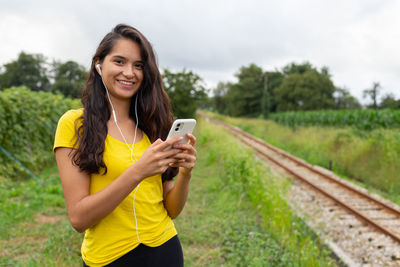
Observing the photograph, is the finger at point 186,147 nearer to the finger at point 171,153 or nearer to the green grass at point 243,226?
the finger at point 171,153

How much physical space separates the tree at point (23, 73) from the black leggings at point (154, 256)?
162ft

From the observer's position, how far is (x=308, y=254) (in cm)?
400

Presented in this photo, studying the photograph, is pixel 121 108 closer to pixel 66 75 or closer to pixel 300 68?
pixel 66 75

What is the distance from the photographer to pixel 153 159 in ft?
4.10

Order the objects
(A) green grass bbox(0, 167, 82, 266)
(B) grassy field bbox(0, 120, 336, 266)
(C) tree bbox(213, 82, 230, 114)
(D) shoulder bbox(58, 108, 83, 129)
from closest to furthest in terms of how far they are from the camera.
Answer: (D) shoulder bbox(58, 108, 83, 129) → (A) green grass bbox(0, 167, 82, 266) → (B) grassy field bbox(0, 120, 336, 266) → (C) tree bbox(213, 82, 230, 114)

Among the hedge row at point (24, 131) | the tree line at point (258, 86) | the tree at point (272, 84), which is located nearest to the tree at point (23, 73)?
the tree line at point (258, 86)

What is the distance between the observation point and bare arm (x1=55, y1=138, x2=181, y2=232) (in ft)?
4.09

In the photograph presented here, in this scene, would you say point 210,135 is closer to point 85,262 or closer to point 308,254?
point 308,254

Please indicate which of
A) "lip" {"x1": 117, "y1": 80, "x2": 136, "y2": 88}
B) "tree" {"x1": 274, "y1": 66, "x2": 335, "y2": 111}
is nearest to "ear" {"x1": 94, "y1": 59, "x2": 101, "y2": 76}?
"lip" {"x1": 117, "y1": 80, "x2": 136, "y2": 88}

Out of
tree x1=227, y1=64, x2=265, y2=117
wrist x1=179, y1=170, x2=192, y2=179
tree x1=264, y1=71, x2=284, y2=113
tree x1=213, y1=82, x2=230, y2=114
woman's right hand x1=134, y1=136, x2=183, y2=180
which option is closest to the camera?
woman's right hand x1=134, y1=136, x2=183, y2=180

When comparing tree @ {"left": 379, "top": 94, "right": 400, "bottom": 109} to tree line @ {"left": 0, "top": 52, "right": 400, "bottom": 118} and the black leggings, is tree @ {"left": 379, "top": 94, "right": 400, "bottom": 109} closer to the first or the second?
tree line @ {"left": 0, "top": 52, "right": 400, "bottom": 118}

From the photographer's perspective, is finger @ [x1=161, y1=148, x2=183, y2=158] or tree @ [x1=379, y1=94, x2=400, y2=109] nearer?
finger @ [x1=161, y1=148, x2=183, y2=158]

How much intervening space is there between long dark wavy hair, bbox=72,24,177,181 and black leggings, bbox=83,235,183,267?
41cm

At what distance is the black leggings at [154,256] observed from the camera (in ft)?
4.74
